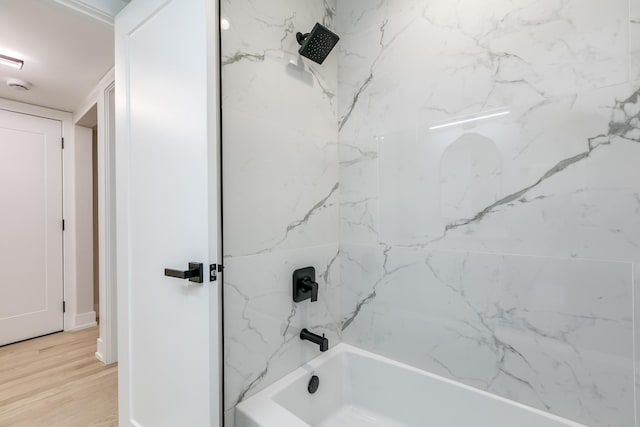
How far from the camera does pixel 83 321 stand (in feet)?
10.5

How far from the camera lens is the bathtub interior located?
1192 millimetres

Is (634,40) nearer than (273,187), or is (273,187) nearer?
(634,40)

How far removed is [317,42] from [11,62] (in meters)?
2.35

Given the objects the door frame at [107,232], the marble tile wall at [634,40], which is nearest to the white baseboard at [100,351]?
the door frame at [107,232]

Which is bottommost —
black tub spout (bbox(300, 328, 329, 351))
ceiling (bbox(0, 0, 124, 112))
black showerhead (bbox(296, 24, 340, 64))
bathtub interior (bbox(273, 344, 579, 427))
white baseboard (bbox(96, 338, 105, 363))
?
white baseboard (bbox(96, 338, 105, 363))

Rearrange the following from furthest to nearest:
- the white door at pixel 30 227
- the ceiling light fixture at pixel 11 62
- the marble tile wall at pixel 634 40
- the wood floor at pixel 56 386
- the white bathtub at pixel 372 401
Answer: the white door at pixel 30 227
the ceiling light fixture at pixel 11 62
the wood floor at pixel 56 386
the white bathtub at pixel 372 401
the marble tile wall at pixel 634 40

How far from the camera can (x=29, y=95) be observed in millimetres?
2699

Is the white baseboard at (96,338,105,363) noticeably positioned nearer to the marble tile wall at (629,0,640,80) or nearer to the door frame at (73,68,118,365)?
the door frame at (73,68,118,365)

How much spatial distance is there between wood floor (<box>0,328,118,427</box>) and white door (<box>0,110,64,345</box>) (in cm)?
26

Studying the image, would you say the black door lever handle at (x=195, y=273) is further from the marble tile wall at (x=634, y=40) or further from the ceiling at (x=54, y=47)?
the marble tile wall at (x=634, y=40)

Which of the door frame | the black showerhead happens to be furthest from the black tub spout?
the door frame

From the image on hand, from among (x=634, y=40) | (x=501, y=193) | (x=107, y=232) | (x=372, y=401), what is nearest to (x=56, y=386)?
(x=107, y=232)

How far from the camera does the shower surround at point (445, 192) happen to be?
1006 millimetres

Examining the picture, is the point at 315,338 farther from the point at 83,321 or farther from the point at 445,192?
the point at 83,321
